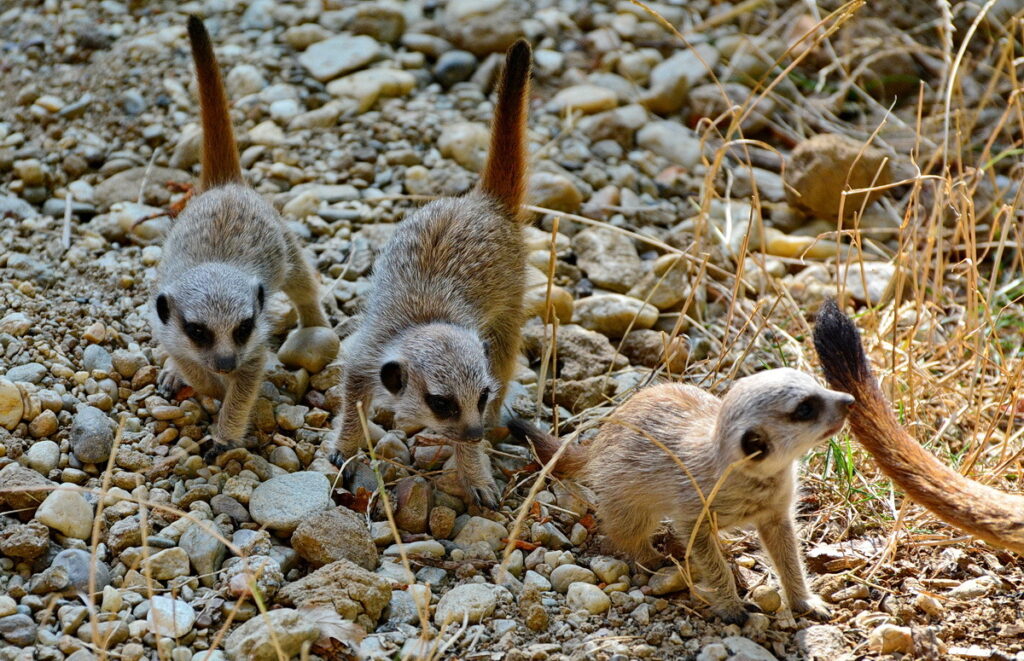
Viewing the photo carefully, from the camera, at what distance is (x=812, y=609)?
369 centimetres

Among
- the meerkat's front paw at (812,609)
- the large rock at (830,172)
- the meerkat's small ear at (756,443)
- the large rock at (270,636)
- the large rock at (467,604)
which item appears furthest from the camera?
the large rock at (830,172)

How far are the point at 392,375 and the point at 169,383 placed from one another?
1.08 meters

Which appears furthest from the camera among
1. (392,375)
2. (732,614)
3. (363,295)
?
(363,295)

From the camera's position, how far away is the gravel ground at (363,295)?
354 cm

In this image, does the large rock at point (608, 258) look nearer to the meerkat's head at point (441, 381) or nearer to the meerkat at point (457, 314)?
the meerkat at point (457, 314)

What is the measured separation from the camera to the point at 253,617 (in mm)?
3475

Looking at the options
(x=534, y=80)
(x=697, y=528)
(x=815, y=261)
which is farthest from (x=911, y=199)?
(x=534, y=80)

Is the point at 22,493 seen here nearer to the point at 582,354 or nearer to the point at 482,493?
the point at 482,493

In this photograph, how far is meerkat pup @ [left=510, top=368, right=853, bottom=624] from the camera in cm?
334

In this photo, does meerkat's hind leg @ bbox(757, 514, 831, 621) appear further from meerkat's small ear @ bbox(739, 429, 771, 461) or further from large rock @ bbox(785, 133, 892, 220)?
large rock @ bbox(785, 133, 892, 220)

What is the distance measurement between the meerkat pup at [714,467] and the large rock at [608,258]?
1.49 meters

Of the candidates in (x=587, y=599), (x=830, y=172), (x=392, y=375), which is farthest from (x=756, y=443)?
(x=830, y=172)

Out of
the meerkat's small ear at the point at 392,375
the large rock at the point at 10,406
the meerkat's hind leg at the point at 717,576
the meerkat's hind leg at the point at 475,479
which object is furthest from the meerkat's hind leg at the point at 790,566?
the large rock at the point at 10,406

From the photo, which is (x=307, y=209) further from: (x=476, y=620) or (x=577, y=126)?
(x=476, y=620)
